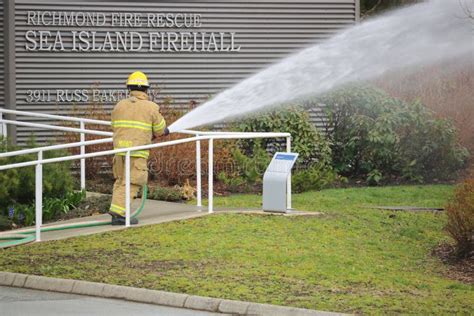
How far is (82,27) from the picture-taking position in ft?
72.2

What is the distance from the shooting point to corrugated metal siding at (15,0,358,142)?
21859 millimetres

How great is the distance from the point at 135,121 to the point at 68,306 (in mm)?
4200

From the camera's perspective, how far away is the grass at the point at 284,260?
11047 millimetres

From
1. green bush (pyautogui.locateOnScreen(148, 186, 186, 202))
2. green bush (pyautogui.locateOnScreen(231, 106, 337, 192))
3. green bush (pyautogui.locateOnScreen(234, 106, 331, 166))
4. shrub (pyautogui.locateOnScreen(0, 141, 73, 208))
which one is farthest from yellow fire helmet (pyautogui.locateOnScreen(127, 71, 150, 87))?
green bush (pyautogui.locateOnScreen(234, 106, 331, 166))

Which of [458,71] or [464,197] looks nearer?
[464,197]

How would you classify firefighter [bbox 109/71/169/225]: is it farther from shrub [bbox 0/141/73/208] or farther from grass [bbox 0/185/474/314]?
shrub [bbox 0/141/73/208]

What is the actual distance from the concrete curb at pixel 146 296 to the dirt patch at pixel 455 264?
248 cm

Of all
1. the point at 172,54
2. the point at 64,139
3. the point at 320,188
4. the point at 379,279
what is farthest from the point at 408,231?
the point at 172,54

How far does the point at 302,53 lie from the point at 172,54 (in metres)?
2.42

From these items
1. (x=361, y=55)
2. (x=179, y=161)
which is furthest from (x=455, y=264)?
(x=361, y=55)

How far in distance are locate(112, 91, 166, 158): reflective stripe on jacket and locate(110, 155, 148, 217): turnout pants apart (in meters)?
0.10

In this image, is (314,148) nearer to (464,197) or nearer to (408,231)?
(408,231)

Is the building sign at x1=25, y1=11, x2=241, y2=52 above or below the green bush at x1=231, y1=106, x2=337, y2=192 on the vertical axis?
above

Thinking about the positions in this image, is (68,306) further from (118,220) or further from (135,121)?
(135,121)
